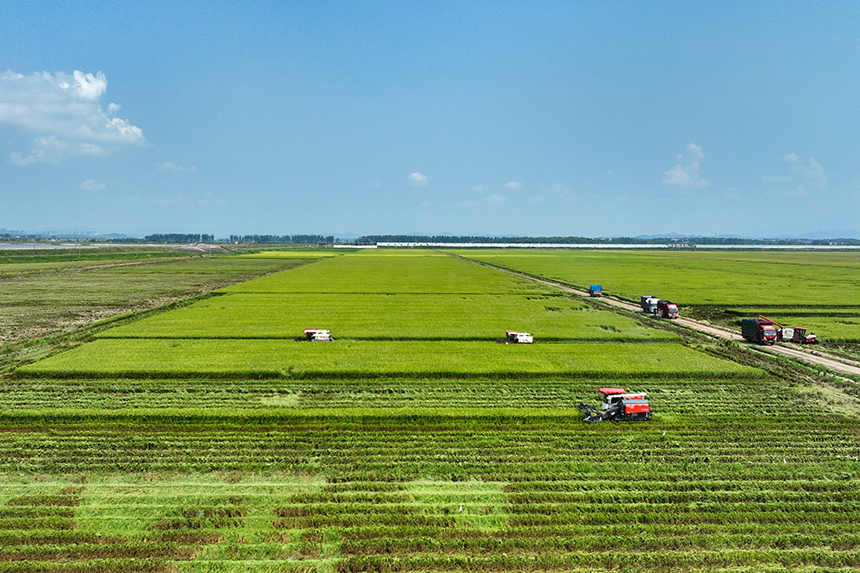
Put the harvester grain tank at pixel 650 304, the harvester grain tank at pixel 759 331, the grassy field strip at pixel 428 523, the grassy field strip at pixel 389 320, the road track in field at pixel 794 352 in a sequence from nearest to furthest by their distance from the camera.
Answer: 1. the grassy field strip at pixel 428 523
2. the road track in field at pixel 794 352
3. the harvester grain tank at pixel 759 331
4. the grassy field strip at pixel 389 320
5. the harvester grain tank at pixel 650 304

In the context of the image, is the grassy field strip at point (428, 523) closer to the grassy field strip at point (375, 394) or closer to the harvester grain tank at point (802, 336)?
the grassy field strip at point (375, 394)

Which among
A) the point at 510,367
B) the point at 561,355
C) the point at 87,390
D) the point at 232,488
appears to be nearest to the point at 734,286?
the point at 561,355

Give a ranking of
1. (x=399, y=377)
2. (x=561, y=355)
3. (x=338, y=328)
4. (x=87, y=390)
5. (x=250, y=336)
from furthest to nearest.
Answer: (x=338, y=328)
(x=250, y=336)
(x=561, y=355)
(x=399, y=377)
(x=87, y=390)

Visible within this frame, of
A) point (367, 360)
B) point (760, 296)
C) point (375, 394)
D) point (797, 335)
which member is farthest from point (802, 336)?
point (375, 394)

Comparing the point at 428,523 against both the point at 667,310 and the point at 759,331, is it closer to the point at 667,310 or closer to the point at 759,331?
the point at 759,331

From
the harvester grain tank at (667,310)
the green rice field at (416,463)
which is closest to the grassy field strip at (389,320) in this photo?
the green rice field at (416,463)

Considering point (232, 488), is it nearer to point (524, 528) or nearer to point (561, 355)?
point (524, 528)
